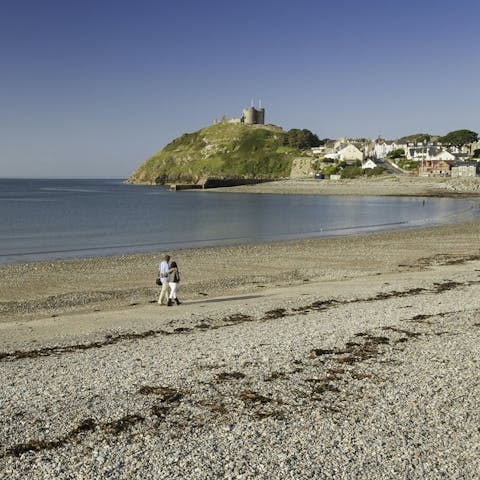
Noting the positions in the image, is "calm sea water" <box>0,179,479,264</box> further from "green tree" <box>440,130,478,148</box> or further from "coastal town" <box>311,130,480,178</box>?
"green tree" <box>440,130,478,148</box>

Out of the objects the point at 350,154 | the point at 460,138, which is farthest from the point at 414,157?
the point at 460,138

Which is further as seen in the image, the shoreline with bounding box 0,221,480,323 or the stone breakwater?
the shoreline with bounding box 0,221,480,323

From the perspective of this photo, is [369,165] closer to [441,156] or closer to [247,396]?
[441,156]

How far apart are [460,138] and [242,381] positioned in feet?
649

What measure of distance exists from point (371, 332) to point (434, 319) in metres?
2.56

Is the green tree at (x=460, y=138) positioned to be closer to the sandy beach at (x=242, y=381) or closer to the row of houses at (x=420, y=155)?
the row of houses at (x=420, y=155)

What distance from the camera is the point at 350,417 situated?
30.6 ft

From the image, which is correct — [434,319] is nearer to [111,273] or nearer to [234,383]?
[234,383]

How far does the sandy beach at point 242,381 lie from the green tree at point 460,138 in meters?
183

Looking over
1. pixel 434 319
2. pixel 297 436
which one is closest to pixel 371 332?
pixel 434 319

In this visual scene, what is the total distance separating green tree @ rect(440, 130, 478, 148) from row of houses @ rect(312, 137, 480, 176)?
284 centimetres

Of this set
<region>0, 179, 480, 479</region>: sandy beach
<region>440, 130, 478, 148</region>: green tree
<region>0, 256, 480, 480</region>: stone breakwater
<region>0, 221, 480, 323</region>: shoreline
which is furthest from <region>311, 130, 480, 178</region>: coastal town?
<region>0, 256, 480, 480</region>: stone breakwater

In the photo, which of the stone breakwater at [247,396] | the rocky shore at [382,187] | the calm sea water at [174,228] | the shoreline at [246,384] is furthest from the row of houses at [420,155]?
the stone breakwater at [247,396]

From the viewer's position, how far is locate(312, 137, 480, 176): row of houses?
139 m
